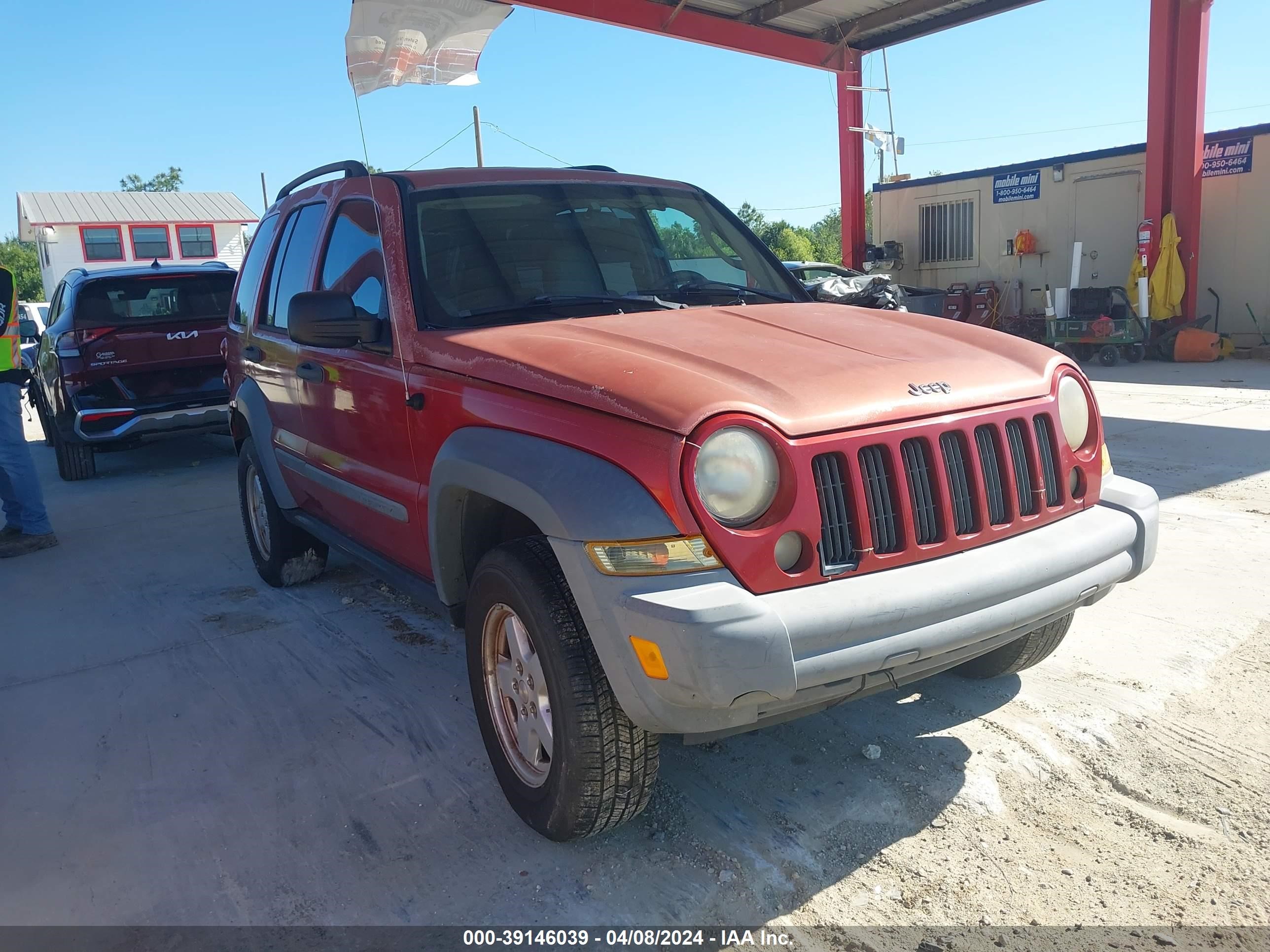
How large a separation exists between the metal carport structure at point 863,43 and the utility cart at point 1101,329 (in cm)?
88

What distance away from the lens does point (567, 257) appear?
3.55 m

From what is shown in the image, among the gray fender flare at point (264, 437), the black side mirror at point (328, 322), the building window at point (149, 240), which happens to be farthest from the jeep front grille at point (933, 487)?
the building window at point (149, 240)

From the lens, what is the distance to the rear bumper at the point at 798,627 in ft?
7.00

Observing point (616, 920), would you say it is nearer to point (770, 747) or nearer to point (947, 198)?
point (770, 747)

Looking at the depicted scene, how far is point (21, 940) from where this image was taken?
2.43 metres

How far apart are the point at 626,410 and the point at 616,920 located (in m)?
1.27

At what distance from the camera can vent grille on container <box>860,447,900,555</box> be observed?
242 cm

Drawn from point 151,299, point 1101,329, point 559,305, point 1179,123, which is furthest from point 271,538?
point 1179,123

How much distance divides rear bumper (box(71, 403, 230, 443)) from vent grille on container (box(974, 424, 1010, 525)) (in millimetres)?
7020

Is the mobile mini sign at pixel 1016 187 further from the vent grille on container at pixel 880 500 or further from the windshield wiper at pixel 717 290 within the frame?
the vent grille on container at pixel 880 500

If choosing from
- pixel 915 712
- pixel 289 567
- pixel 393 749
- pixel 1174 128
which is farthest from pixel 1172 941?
pixel 1174 128

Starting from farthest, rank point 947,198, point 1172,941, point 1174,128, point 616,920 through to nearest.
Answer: point 947,198, point 1174,128, point 616,920, point 1172,941

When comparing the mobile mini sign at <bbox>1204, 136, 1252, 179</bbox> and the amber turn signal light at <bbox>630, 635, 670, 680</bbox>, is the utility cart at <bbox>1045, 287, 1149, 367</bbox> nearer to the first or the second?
the mobile mini sign at <bbox>1204, 136, 1252, 179</bbox>

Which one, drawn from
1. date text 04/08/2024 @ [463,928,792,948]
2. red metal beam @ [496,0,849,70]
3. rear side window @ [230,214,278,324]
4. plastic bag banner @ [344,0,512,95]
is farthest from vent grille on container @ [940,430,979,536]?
red metal beam @ [496,0,849,70]
